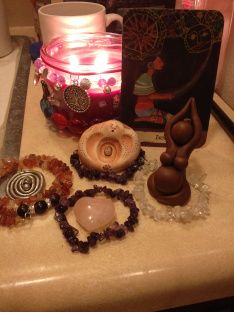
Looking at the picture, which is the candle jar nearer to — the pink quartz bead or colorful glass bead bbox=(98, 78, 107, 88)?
colorful glass bead bbox=(98, 78, 107, 88)

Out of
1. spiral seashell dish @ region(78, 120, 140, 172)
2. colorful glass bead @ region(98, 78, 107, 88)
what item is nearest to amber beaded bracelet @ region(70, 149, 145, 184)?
spiral seashell dish @ region(78, 120, 140, 172)

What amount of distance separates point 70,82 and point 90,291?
266 mm

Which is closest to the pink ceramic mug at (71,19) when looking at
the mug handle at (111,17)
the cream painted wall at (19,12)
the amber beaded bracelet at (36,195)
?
the mug handle at (111,17)

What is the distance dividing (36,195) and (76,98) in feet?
0.46

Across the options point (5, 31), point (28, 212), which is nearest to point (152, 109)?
point (28, 212)

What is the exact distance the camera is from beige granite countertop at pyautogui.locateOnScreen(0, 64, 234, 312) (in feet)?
1.00

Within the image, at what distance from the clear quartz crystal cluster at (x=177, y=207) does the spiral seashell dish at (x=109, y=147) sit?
0.03 m

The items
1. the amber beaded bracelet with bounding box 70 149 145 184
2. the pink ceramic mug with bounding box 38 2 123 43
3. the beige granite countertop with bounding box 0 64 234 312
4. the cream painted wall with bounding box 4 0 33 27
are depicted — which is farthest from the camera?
the cream painted wall with bounding box 4 0 33 27

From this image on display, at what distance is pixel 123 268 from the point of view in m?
0.32

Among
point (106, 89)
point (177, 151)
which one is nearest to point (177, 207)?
point (177, 151)

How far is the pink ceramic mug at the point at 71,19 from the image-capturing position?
1.70ft

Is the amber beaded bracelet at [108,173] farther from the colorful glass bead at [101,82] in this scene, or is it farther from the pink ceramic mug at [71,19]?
the pink ceramic mug at [71,19]

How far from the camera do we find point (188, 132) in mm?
339

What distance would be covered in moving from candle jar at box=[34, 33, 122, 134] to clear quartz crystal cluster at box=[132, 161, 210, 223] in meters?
0.11
